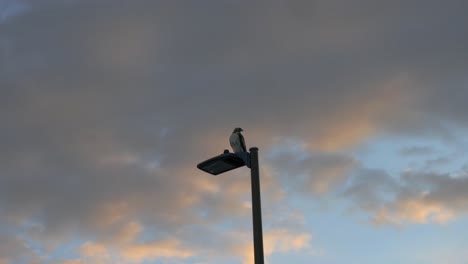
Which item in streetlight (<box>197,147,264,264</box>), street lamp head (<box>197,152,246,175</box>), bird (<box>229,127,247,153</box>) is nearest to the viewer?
streetlight (<box>197,147,264,264</box>)

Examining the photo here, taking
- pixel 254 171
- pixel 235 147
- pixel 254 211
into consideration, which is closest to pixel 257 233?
pixel 254 211

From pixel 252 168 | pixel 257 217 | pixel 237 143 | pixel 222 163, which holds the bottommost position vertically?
pixel 257 217

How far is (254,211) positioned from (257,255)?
0.76 meters

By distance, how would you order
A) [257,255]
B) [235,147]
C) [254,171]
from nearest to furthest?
[257,255]
[254,171]
[235,147]

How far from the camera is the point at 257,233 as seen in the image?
1135 cm

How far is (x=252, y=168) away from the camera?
1225 cm

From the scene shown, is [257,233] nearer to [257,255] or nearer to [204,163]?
[257,255]

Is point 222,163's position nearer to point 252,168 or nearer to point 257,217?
point 252,168

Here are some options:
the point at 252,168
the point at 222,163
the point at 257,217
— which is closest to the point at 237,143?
the point at 222,163

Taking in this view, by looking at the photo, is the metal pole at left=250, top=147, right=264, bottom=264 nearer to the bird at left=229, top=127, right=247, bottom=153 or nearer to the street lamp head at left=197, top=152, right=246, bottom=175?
the street lamp head at left=197, top=152, right=246, bottom=175

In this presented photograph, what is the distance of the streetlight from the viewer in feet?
36.9

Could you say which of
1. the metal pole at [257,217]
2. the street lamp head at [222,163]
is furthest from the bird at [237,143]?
the metal pole at [257,217]

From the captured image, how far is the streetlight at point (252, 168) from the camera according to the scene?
11.3 metres

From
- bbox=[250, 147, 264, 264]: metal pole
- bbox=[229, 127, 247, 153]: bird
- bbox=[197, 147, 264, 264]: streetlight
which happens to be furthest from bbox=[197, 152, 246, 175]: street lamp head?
bbox=[250, 147, 264, 264]: metal pole
